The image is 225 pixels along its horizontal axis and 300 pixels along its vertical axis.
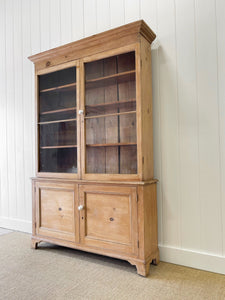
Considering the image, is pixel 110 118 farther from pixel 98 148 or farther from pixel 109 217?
pixel 109 217

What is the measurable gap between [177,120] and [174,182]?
1.74ft

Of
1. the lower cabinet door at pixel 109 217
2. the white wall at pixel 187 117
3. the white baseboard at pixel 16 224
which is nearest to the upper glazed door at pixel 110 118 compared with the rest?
the lower cabinet door at pixel 109 217

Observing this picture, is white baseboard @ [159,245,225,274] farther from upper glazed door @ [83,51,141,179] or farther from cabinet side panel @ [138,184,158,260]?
upper glazed door @ [83,51,141,179]

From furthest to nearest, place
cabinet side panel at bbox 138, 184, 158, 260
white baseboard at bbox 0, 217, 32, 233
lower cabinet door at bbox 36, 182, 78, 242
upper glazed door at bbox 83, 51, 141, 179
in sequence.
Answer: white baseboard at bbox 0, 217, 32, 233 → lower cabinet door at bbox 36, 182, 78, 242 → upper glazed door at bbox 83, 51, 141, 179 → cabinet side panel at bbox 138, 184, 158, 260

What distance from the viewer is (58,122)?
2.39 m

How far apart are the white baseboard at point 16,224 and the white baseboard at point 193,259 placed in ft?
5.56

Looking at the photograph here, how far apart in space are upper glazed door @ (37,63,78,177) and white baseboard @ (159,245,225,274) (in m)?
1.07

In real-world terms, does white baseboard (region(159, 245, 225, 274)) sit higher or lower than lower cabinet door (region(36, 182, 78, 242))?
lower

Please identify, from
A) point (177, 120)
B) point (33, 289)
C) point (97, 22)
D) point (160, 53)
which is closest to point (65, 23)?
point (97, 22)

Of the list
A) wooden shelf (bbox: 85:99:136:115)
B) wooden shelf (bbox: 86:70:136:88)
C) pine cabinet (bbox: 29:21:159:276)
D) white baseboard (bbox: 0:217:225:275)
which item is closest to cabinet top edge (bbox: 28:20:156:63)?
pine cabinet (bbox: 29:21:159:276)

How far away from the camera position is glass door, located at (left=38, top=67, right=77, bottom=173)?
2.29 meters

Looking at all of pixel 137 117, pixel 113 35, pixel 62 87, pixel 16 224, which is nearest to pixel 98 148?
pixel 137 117

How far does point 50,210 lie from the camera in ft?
7.67

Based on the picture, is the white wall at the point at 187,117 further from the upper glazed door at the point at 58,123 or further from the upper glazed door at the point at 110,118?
the upper glazed door at the point at 58,123
